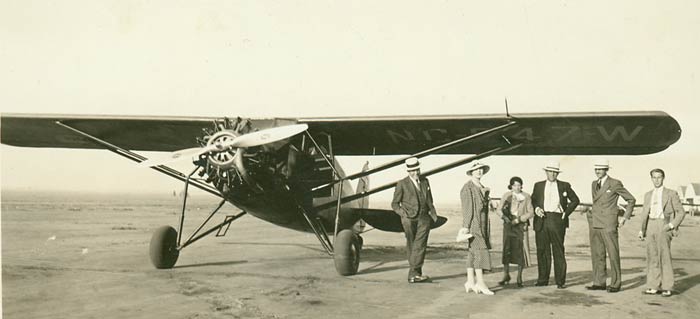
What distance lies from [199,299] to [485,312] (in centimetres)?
308

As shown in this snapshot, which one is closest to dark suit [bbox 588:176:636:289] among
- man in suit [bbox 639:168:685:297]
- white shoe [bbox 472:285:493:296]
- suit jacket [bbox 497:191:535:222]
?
man in suit [bbox 639:168:685:297]

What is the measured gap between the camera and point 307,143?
9.10m

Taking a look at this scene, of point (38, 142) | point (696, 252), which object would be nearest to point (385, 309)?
point (38, 142)

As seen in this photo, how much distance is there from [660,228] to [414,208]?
3.08 m

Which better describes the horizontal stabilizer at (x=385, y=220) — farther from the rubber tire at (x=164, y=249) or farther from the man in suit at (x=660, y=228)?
the man in suit at (x=660, y=228)

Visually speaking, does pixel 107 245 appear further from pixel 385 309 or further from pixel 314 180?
pixel 385 309

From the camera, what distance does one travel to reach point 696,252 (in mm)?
13773

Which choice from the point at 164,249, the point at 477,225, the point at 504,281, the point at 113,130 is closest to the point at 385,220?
the point at 504,281

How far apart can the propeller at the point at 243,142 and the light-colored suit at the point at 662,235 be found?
469 cm

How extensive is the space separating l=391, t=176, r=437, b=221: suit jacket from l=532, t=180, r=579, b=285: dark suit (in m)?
1.44

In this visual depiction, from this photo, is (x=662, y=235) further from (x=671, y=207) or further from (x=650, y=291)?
(x=650, y=291)

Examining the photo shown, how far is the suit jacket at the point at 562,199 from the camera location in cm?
771

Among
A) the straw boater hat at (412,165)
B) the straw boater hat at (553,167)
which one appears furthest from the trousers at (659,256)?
the straw boater hat at (412,165)

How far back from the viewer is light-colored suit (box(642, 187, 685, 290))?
6.87 m
